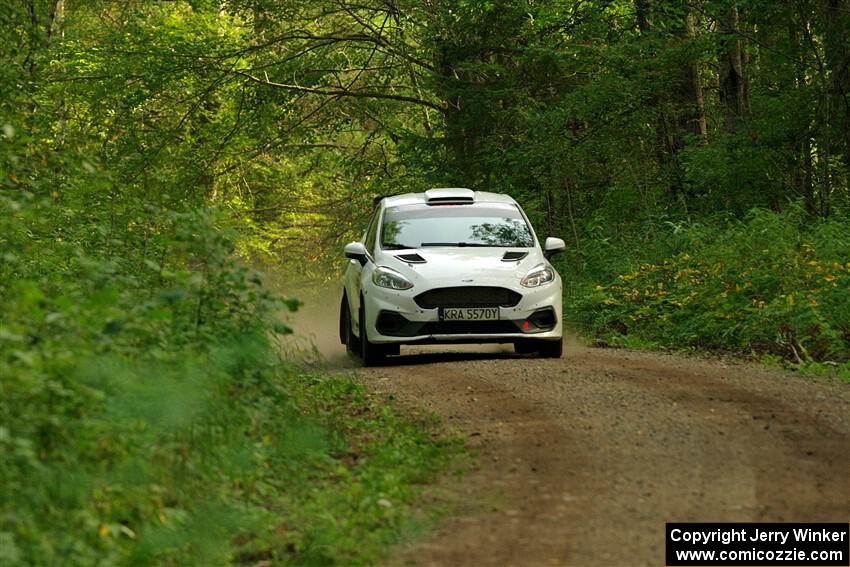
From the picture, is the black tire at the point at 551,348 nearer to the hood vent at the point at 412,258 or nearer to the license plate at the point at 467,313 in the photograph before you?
the license plate at the point at 467,313

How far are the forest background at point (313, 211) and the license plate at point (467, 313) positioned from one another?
1876 mm

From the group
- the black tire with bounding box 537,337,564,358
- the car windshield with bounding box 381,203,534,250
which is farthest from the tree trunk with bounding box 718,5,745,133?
the black tire with bounding box 537,337,564,358

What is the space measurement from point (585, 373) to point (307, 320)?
46.1 feet

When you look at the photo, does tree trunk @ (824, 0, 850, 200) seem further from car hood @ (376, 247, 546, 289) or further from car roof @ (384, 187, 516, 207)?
car hood @ (376, 247, 546, 289)

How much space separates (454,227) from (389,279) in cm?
131

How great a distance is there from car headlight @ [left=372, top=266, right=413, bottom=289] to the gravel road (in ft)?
3.89

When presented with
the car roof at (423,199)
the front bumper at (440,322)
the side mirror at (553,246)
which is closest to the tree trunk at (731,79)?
the car roof at (423,199)

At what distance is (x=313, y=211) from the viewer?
43.0 m

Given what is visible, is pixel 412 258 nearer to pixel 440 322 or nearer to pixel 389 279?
pixel 389 279

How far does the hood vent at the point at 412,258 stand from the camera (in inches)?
565

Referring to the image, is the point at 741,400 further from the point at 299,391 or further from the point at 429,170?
the point at 429,170

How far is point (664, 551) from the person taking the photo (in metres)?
5.98

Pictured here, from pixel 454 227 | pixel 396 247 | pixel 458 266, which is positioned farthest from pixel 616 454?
pixel 454 227

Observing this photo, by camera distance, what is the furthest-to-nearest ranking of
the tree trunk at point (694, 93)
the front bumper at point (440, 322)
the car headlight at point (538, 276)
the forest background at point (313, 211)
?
the tree trunk at point (694, 93), the car headlight at point (538, 276), the front bumper at point (440, 322), the forest background at point (313, 211)
